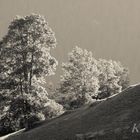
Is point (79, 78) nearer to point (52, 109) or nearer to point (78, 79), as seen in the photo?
point (78, 79)

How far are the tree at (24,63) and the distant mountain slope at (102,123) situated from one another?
4.41 m

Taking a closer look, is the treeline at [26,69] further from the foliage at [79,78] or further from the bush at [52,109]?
the foliage at [79,78]

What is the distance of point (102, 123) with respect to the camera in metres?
35.8

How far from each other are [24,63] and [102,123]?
14493 mm

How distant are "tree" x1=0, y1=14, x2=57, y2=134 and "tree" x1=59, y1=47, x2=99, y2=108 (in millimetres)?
18563

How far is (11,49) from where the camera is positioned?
46625mm

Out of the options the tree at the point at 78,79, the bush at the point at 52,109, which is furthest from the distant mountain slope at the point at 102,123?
the tree at the point at 78,79

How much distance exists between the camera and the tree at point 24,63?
46.7 metres

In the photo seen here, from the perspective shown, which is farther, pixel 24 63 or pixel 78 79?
pixel 78 79

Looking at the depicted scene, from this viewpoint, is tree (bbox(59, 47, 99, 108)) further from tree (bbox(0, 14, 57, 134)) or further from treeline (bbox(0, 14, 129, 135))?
tree (bbox(0, 14, 57, 134))

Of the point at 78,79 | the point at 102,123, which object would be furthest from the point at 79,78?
the point at 102,123

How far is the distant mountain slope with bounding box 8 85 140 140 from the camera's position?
108 ft

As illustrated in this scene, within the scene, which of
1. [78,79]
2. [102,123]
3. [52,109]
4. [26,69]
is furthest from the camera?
[78,79]

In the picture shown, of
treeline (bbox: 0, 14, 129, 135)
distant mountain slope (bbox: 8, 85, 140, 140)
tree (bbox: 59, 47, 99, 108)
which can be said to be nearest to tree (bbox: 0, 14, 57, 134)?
treeline (bbox: 0, 14, 129, 135)
